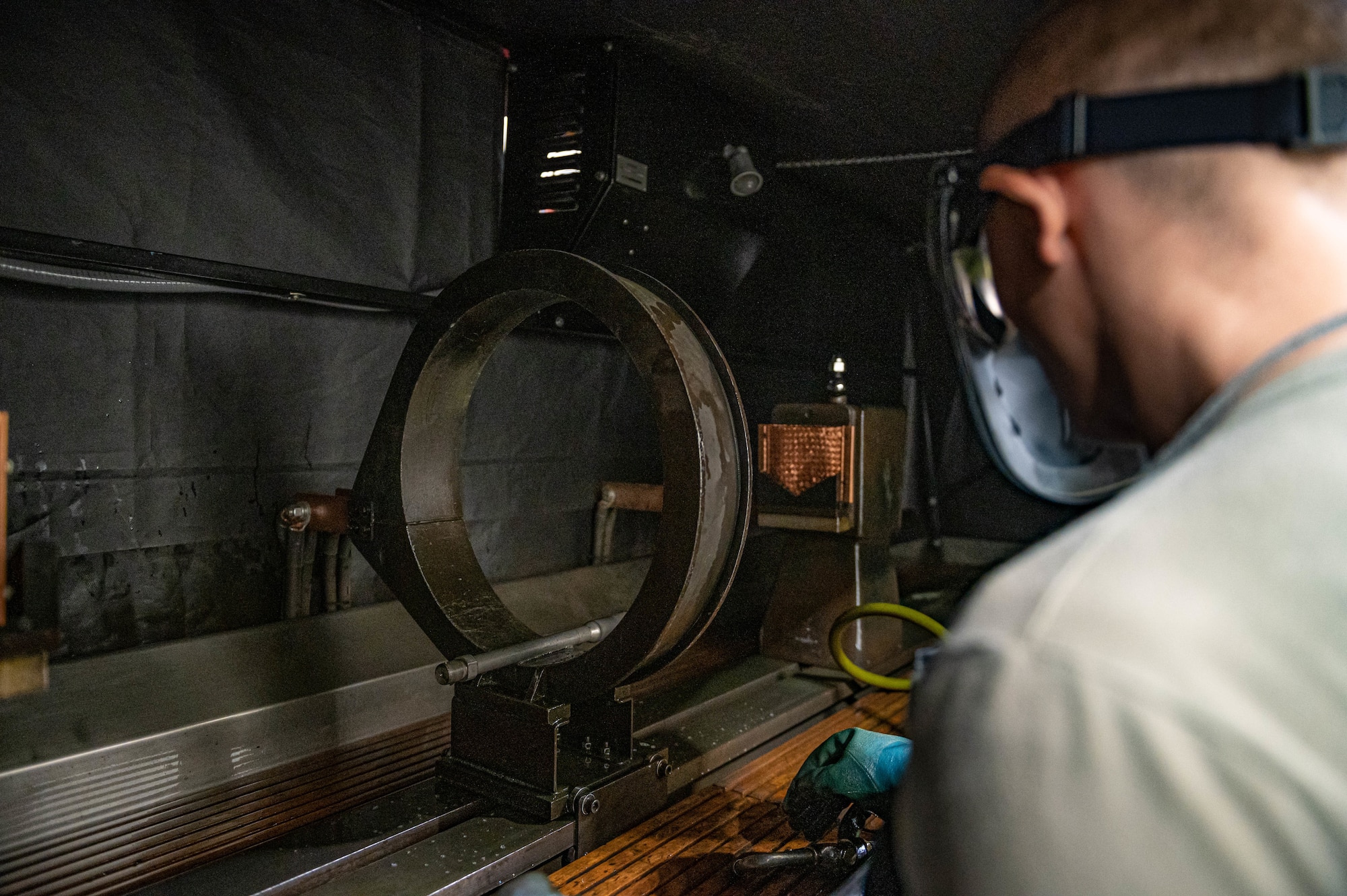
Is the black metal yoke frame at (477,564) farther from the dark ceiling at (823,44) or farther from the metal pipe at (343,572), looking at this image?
the dark ceiling at (823,44)

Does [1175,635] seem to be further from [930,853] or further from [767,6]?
[767,6]

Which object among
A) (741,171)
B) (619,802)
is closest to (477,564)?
(619,802)

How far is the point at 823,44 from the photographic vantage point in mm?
1985

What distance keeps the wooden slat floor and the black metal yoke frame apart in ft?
0.19

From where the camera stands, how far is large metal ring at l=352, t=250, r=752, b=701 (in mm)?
1290

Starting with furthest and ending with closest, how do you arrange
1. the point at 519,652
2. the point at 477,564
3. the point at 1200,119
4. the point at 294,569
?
the point at 294,569
the point at 477,564
the point at 519,652
the point at 1200,119

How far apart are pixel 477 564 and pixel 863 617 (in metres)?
1.12

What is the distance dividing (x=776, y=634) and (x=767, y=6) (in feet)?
5.03

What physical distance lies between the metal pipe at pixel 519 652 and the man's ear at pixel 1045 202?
35.8 inches

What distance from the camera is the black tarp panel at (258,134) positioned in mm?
1355

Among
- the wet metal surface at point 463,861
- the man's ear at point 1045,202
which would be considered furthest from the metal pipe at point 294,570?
the man's ear at point 1045,202

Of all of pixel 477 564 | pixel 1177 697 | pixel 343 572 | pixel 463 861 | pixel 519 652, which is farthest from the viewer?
pixel 343 572

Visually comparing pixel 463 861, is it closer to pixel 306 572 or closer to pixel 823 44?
pixel 306 572

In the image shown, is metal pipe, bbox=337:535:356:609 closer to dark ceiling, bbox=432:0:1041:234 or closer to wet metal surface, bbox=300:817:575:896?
wet metal surface, bbox=300:817:575:896
